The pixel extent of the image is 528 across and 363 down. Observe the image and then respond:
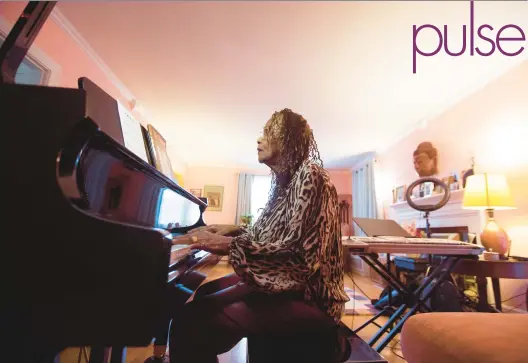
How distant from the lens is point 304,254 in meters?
0.87

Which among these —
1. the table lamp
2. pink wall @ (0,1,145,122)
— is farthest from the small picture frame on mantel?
pink wall @ (0,1,145,122)

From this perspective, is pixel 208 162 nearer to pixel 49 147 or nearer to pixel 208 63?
pixel 208 63

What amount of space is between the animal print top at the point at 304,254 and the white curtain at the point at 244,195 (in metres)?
6.31

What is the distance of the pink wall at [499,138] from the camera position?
2602mm

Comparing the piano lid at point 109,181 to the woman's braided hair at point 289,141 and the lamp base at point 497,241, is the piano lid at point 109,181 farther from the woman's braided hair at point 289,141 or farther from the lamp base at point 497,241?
the lamp base at point 497,241

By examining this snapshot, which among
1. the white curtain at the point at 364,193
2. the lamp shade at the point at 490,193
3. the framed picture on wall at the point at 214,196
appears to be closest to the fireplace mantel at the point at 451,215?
the lamp shade at the point at 490,193

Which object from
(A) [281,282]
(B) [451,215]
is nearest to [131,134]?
(A) [281,282]

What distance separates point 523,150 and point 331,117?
2268mm

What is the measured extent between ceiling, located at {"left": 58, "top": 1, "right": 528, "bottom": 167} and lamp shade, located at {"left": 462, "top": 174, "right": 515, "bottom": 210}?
1253mm

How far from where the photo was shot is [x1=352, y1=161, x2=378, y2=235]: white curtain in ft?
18.3

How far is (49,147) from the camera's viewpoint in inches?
26.7

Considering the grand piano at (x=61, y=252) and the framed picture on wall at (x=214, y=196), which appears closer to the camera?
the grand piano at (x=61, y=252)

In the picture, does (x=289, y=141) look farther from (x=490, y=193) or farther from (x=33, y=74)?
(x=33, y=74)

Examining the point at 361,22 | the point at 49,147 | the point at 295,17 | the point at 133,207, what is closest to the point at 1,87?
the point at 49,147
